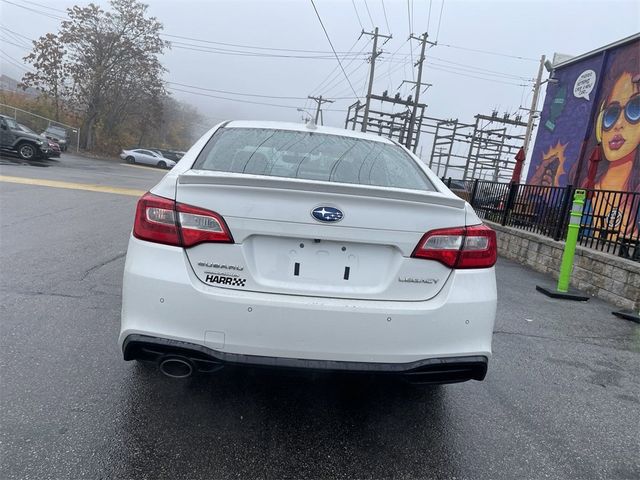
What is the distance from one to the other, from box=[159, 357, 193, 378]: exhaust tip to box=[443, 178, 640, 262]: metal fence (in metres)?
6.15

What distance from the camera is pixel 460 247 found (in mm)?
2258

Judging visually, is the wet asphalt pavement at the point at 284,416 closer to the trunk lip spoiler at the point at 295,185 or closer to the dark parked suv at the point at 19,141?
the trunk lip spoiler at the point at 295,185

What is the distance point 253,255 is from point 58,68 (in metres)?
38.7

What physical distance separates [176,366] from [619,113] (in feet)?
40.5

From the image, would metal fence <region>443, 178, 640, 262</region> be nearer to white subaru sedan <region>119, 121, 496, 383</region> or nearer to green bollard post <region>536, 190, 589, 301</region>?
green bollard post <region>536, 190, 589, 301</region>

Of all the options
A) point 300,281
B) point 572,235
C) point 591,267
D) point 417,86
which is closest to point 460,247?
point 300,281

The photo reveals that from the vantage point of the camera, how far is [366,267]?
2189mm

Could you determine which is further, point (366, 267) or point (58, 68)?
point (58, 68)

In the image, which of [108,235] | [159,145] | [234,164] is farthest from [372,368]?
[159,145]

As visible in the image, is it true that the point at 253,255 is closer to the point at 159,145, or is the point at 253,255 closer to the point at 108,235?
the point at 108,235

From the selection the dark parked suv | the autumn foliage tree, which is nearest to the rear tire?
the dark parked suv

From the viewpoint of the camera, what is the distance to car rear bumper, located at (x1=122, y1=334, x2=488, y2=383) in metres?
2.10

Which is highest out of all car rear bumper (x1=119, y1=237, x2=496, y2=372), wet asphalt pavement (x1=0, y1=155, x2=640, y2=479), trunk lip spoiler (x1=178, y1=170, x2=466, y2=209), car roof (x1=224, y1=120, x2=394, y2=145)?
car roof (x1=224, y1=120, x2=394, y2=145)

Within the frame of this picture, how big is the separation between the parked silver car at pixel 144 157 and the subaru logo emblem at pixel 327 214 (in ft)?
124
